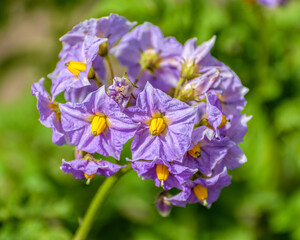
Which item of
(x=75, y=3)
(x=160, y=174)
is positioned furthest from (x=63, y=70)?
(x=75, y=3)

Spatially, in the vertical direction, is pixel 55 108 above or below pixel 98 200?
above

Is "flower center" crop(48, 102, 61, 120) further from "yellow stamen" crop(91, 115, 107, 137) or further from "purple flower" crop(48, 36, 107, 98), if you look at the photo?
"yellow stamen" crop(91, 115, 107, 137)

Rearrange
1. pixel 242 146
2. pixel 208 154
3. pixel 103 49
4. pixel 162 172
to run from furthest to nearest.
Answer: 1. pixel 242 146
2. pixel 103 49
3. pixel 208 154
4. pixel 162 172

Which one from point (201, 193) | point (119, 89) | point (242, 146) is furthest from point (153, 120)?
point (242, 146)

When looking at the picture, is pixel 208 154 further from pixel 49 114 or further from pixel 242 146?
pixel 242 146

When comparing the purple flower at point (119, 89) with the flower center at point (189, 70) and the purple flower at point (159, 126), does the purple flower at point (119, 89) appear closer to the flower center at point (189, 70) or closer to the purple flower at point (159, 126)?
the purple flower at point (159, 126)
